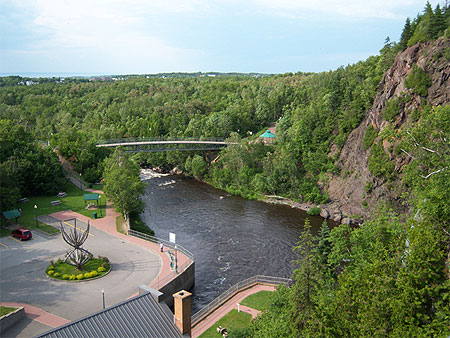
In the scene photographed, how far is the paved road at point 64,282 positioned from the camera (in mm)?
24969

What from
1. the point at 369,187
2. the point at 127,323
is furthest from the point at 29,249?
the point at 369,187

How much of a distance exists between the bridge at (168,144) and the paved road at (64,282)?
34.1 meters

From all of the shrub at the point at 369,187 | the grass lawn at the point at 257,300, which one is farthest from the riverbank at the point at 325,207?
the grass lawn at the point at 257,300

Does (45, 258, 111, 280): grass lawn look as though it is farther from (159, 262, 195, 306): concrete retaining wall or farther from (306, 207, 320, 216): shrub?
(306, 207, 320, 216): shrub

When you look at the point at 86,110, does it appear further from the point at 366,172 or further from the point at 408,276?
the point at 408,276

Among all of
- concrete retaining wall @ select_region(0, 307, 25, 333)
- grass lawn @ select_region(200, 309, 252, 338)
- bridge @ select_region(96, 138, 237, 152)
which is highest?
bridge @ select_region(96, 138, 237, 152)

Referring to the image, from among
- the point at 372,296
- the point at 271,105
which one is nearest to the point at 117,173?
the point at 372,296

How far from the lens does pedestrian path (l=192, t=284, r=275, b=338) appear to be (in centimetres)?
2341

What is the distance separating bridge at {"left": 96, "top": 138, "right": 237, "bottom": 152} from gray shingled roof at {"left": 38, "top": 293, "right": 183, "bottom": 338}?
53.1 m

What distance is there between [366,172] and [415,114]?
9.69 m

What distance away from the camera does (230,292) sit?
1101 inches

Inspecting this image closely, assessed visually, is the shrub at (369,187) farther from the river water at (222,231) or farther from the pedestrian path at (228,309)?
the pedestrian path at (228,309)

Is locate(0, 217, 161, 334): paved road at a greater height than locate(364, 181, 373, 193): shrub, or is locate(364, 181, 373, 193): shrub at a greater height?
locate(364, 181, 373, 193): shrub

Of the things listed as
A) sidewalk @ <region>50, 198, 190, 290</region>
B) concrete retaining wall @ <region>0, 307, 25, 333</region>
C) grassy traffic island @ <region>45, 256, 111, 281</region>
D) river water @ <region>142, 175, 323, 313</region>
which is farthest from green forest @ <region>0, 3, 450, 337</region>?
concrete retaining wall @ <region>0, 307, 25, 333</region>
